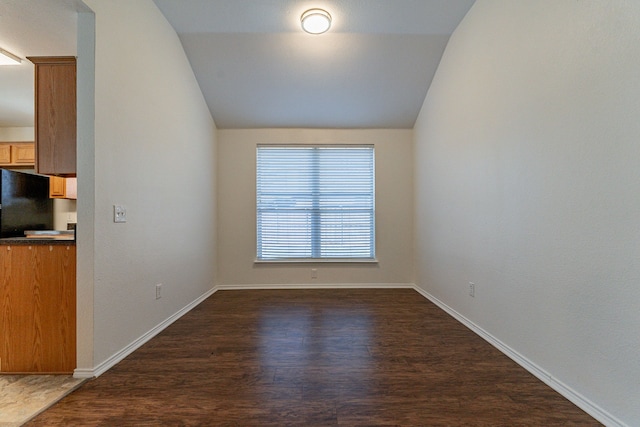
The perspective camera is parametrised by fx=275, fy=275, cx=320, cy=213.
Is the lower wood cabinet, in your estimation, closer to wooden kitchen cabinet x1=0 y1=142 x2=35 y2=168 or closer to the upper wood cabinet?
the upper wood cabinet

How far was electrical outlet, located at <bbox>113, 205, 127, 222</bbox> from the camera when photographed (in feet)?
6.47

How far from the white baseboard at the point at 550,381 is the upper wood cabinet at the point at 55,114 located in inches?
136

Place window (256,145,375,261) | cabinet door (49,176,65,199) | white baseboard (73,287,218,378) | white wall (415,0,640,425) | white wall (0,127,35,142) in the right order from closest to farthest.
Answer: white wall (415,0,640,425), white baseboard (73,287,218,378), cabinet door (49,176,65,199), window (256,145,375,261), white wall (0,127,35,142)

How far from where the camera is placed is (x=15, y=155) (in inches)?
163

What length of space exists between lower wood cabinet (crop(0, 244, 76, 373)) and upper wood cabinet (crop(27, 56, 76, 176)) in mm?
618

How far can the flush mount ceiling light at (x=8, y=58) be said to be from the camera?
2586mm

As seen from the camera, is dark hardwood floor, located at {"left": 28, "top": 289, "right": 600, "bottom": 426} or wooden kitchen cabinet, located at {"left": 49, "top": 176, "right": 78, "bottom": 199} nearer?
dark hardwood floor, located at {"left": 28, "top": 289, "right": 600, "bottom": 426}

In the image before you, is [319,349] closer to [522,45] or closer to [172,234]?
[172,234]

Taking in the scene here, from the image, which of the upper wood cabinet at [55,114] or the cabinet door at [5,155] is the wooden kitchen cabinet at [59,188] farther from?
the upper wood cabinet at [55,114]

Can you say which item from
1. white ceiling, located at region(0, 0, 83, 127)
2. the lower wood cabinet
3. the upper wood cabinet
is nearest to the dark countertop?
the lower wood cabinet

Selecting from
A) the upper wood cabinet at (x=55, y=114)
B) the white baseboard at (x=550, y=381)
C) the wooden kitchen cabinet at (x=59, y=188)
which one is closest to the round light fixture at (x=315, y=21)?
the upper wood cabinet at (x=55, y=114)

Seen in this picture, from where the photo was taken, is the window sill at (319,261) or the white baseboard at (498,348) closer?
the white baseboard at (498,348)

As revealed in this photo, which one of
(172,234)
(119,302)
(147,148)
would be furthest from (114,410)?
(147,148)

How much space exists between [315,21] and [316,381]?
3.06 m
